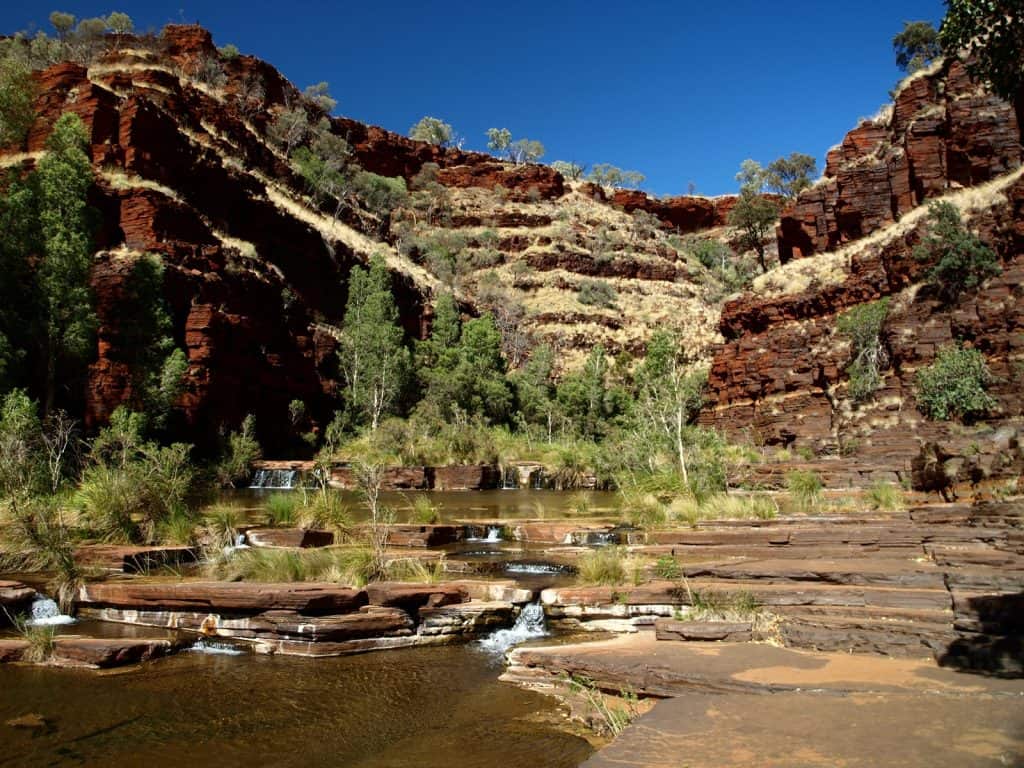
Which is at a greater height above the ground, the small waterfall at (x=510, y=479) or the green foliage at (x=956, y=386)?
the green foliage at (x=956, y=386)

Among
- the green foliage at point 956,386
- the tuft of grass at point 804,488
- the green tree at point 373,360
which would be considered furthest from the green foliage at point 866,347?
the green tree at point 373,360

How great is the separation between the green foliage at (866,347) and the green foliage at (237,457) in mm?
26548

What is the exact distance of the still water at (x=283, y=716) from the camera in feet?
16.4

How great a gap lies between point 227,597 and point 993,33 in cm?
982

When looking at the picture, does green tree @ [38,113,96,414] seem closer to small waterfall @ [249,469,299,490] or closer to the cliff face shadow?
small waterfall @ [249,469,299,490]

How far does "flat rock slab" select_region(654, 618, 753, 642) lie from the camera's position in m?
6.23

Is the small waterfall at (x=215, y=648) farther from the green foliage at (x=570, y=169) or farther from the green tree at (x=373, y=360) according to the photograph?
the green foliage at (x=570, y=169)

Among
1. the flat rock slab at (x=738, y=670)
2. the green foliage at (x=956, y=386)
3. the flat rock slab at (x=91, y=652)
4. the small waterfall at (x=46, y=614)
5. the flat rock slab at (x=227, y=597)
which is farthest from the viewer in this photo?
the green foliage at (x=956, y=386)

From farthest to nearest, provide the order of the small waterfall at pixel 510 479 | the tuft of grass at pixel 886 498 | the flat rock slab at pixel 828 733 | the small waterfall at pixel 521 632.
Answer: the small waterfall at pixel 510 479 < the tuft of grass at pixel 886 498 < the small waterfall at pixel 521 632 < the flat rock slab at pixel 828 733

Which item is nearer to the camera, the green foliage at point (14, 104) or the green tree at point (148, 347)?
the green tree at point (148, 347)

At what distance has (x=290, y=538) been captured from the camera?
38.3 feet

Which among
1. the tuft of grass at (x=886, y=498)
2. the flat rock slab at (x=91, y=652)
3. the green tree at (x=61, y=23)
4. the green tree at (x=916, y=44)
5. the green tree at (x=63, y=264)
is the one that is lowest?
the flat rock slab at (x=91, y=652)

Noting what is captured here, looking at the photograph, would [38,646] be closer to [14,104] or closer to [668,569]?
[668,569]

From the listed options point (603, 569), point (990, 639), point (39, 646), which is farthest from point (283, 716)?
point (990, 639)
